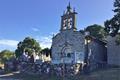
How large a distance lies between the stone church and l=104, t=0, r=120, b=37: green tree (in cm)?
427

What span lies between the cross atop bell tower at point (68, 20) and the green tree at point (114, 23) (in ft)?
19.2

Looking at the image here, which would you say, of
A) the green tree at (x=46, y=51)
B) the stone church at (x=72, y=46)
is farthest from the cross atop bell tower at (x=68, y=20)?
the green tree at (x=46, y=51)

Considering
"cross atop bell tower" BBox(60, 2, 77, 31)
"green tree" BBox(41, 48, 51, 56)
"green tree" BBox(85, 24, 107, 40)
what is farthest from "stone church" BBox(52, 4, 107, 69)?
"green tree" BBox(41, 48, 51, 56)

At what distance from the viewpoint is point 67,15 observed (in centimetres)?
5059

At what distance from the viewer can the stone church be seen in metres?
48.0

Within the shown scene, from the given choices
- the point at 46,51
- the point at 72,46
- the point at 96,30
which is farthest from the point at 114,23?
the point at 46,51

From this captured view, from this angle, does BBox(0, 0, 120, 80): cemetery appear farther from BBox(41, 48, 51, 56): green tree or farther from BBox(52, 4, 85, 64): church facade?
BBox(41, 48, 51, 56): green tree

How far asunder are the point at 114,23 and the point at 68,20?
886cm

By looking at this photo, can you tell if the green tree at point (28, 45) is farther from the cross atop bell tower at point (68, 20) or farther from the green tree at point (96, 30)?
the cross atop bell tower at point (68, 20)

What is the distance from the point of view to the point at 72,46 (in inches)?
1933

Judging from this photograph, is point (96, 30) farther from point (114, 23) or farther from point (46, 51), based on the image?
point (114, 23)

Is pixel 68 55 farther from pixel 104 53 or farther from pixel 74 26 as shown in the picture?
pixel 104 53

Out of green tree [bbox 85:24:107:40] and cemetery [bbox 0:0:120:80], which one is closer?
cemetery [bbox 0:0:120:80]

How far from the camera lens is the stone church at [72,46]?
157 feet
